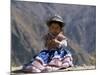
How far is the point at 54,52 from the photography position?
2062 millimetres

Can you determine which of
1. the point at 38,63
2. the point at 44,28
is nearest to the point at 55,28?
the point at 44,28

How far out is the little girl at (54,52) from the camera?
2006 millimetres

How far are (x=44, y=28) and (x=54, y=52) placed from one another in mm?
250

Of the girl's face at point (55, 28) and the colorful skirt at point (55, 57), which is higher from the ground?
the girl's face at point (55, 28)

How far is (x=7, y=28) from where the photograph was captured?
191 cm

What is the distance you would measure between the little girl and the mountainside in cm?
5

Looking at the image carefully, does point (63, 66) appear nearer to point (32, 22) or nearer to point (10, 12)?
point (32, 22)

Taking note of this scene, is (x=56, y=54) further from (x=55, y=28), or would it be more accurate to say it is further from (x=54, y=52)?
(x=55, y=28)

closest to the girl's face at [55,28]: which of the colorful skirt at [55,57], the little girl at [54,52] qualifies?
the little girl at [54,52]

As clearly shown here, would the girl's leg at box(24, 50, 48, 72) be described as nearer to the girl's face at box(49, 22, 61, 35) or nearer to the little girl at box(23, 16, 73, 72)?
the little girl at box(23, 16, 73, 72)

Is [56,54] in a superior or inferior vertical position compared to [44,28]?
inferior

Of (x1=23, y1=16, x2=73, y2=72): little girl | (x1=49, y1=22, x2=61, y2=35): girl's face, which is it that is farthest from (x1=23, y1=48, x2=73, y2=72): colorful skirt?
(x1=49, y1=22, x2=61, y2=35): girl's face

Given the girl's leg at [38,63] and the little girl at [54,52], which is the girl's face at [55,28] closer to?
the little girl at [54,52]

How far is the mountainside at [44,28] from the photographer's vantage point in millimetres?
1938
